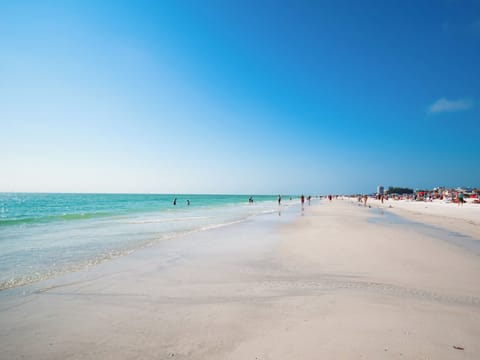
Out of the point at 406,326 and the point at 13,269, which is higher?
the point at 406,326

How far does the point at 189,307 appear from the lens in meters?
4.29

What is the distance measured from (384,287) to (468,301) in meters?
1.37

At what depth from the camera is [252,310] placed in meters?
4.12

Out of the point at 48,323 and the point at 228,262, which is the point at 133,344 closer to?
the point at 48,323

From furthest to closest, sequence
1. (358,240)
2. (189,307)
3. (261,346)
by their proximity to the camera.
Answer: (358,240) < (189,307) < (261,346)

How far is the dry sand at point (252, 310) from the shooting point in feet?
10.00

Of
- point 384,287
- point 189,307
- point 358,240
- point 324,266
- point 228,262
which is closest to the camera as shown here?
point 189,307

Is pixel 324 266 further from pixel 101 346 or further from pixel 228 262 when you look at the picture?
pixel 101 346

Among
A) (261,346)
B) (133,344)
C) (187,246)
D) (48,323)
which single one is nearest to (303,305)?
(261,346)

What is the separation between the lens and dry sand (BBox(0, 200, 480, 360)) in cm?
305

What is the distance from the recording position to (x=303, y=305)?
4.30 meters

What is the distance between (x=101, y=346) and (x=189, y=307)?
4.83ft

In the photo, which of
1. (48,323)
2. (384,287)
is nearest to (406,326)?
(384,287)

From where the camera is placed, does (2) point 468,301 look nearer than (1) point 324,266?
Yes
